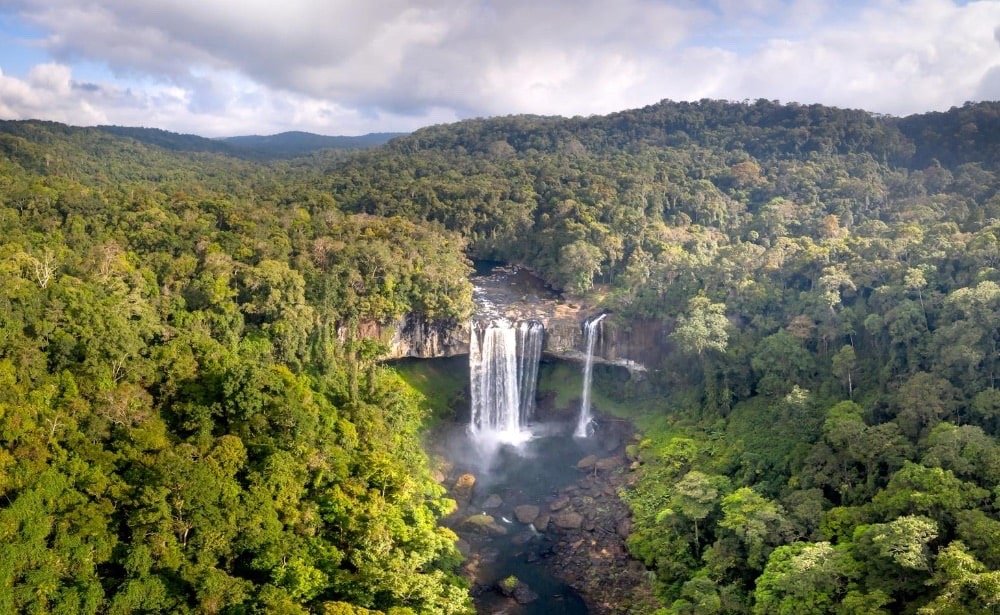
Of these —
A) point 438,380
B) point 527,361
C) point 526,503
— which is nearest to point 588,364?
point 527,361

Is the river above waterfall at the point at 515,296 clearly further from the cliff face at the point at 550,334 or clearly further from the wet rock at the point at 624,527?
the wet rock at the point at 624,527

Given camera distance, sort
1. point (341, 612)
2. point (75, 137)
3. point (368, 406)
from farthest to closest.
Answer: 1. point (75, 137)
2. point (368, 406)
3. point (341, 612)

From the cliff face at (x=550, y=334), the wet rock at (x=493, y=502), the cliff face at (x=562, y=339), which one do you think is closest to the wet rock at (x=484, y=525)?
the wet rock at (x=493, y=502)

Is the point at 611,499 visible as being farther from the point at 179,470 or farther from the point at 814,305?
the point at 179,470

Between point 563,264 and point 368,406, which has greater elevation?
point 563,264

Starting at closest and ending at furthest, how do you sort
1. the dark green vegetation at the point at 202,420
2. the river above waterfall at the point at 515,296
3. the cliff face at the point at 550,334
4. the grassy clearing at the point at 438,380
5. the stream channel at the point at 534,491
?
the dark green vegetation at the point at 202,420
the stream channel at the point at 534,491
the cliff face at the point at 550,334
the grassy clearing at the point at 438,380
the river above waterfall at the point at 515,296

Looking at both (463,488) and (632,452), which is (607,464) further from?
(463,488)

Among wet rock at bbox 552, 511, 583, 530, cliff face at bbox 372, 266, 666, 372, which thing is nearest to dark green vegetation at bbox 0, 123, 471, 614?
cliff face at bbox 372, 266, 666, 372

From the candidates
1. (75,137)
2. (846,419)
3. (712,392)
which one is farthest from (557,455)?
(75,137)
